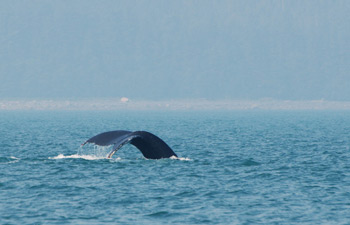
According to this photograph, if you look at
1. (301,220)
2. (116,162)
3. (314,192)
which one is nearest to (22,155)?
(116,162)

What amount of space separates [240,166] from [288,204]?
11903mm

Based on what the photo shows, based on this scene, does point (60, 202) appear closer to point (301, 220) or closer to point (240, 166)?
point (301, 220)

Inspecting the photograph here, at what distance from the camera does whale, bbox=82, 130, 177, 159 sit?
101 ft

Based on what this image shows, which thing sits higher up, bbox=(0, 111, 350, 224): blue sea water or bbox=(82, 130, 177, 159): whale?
bbox=(82, 130, 177, 159): whale

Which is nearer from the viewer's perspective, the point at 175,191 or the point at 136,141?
the point at 175,191

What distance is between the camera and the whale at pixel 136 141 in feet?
101

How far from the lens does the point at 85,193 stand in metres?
27.7

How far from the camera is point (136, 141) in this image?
32812mm

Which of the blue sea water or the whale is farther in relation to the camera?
the whale

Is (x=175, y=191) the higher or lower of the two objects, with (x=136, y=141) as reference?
lower

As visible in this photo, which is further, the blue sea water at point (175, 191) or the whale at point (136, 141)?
the whale at point (136, 141)

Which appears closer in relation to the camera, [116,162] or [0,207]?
[0,207]

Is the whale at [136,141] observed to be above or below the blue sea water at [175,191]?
above

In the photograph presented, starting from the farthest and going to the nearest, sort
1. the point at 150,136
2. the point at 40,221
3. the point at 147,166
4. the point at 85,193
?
the point at 147,166, the point at 150,136, the point at 85,193, the point at 40,221
